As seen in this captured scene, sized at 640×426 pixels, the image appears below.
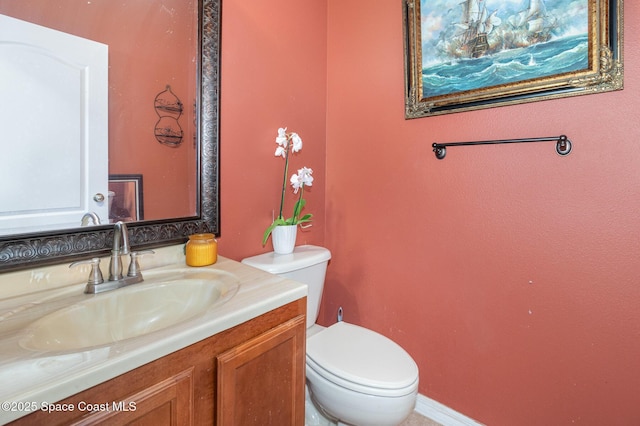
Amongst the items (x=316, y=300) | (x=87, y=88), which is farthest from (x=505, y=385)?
(x=87, y=88)

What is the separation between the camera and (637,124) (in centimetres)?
103

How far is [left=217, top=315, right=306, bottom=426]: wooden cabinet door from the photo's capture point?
745 millimetres

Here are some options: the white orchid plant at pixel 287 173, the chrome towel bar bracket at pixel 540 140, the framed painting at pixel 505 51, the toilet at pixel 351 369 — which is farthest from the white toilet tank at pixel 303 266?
the framed painting at pixel 505 51

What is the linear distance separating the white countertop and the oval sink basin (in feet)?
0.13

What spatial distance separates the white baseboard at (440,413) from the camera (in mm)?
1419

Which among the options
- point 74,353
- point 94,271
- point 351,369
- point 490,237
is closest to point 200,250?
point 94,271

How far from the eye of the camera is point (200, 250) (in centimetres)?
113

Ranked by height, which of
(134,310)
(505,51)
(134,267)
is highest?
(505,51)

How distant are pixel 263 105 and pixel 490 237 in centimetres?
118

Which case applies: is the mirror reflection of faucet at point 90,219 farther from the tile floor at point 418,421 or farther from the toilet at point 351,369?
the tile floor at point 418,421

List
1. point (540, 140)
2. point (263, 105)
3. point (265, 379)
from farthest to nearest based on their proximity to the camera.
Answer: point (263, 105)
point (540, 140)
point (265, 379)

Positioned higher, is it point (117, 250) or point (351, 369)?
point (117, 250)

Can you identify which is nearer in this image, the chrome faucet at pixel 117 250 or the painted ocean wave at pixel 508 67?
the chrome faucet at pixel 117 250

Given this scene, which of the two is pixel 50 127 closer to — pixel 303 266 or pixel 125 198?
pixel 125 198
